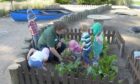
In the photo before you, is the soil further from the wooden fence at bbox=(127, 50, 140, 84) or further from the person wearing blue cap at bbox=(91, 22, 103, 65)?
the person wearing blue cap at bbox=(91, 22, 103, 65)

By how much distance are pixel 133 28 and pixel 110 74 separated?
6287 millimetres

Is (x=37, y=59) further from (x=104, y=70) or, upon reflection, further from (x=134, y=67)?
(x=134, y=67)

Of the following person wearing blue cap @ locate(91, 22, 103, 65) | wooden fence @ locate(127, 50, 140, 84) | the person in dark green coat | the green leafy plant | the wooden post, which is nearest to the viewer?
the wooden post

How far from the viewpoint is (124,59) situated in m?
6.51

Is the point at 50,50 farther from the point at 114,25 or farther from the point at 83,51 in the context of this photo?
the point at 114,25

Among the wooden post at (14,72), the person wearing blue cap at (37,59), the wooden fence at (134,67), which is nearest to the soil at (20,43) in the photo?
the wooden fence at (134,67)

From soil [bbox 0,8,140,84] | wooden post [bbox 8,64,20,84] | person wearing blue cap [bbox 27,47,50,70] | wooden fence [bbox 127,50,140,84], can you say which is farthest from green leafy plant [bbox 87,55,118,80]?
wooden post [bbox 8,64,20,84]

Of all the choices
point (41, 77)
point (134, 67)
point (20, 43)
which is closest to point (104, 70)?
point (134, 67)

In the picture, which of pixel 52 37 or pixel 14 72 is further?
pixel 52 37

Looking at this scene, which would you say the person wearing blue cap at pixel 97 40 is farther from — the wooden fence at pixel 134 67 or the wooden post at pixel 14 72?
the wooden post at pixel 14 72

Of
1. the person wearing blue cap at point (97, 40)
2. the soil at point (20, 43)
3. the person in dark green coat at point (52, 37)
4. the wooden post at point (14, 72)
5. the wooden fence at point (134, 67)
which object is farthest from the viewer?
the soil at point (20, 43)

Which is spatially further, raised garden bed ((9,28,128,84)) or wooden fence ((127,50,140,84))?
wooden fence ((127,50,140,84))

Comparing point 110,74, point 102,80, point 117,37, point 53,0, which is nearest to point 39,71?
point 102,80

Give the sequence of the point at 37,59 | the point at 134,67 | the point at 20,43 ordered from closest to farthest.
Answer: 1. the point at 37,59
2. the point at 134,67
3. the point at 20,43
